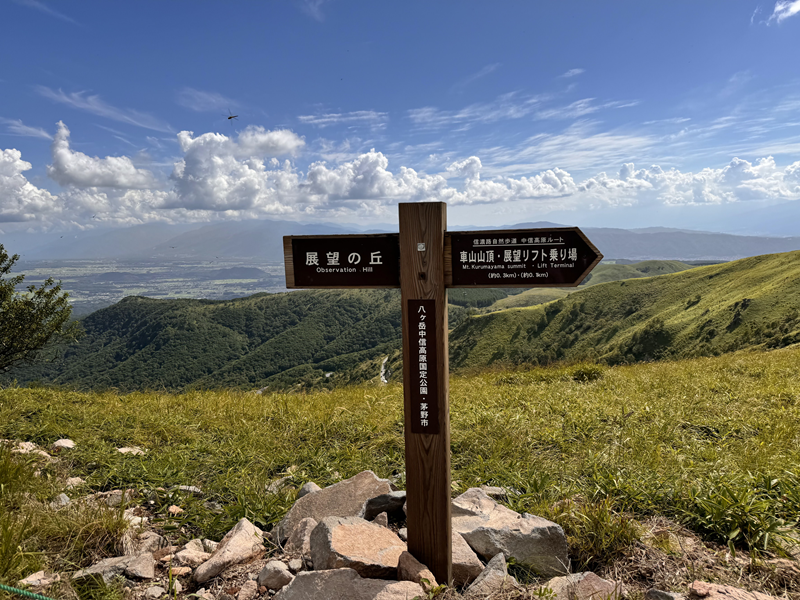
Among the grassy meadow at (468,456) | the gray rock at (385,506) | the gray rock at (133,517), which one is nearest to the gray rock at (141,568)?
the grassy meadow at (468,456)

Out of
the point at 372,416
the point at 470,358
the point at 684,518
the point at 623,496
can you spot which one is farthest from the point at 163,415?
the point at 470,358

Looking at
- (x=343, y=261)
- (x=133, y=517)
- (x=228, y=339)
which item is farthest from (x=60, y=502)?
(x=228, y=339)

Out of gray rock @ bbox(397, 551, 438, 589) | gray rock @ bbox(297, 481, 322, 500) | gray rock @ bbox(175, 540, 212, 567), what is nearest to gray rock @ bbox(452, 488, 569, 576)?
gray rock @ bbox(397, 551, 438, 589)

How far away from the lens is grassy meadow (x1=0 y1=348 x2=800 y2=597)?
3516mm

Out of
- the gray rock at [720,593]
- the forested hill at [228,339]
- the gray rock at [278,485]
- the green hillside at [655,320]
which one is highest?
the gray rock at [720,593]

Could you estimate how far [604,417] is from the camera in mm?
6695

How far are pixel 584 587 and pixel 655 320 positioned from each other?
238 ft

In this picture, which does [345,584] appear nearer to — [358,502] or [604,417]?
[358,502]

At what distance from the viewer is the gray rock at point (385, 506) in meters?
4.00

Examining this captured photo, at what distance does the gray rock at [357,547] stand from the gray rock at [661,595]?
1.60 meters

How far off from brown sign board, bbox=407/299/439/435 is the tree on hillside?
1835 cm

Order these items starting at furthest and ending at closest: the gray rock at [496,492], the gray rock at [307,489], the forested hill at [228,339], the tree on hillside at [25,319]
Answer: the forested hill at [228,339]
the tree on hillside at [25,319]
the gray rock at [307,489]
the gray rock at [496,492]

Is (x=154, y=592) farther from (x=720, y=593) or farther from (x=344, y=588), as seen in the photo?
(x=720, y=593)

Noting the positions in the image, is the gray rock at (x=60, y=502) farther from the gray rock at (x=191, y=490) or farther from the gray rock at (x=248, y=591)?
the gray rock at (x=248, y=591)
